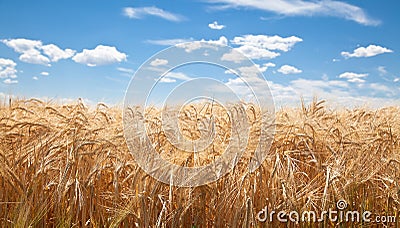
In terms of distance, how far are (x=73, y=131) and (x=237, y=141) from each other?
1203 mm

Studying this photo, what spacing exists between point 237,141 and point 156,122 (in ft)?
2.79

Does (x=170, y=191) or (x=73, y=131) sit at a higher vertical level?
(x=73, y=131)

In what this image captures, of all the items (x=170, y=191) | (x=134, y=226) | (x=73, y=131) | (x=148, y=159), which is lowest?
(x=134, y=226)

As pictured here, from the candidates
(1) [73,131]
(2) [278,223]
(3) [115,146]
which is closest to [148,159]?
(3) [115,146]

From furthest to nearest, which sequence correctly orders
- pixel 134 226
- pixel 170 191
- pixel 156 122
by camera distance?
pixel 156 122 → pixel 134 226 → pixel 170 191

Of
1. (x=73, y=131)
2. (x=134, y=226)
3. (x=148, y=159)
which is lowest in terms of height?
(x=134, y=226)

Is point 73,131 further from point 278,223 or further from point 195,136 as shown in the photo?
point 278,223

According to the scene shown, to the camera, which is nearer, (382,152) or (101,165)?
(101,165)

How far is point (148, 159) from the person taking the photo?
2.70 meters

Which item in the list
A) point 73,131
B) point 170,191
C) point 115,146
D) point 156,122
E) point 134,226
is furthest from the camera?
point 156,122

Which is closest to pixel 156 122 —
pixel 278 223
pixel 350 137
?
pixel 278 223

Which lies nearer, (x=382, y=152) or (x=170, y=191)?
(x=170, y=191)

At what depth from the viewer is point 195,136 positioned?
3.16 meters

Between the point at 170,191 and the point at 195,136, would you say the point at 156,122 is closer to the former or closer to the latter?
the point at 195,136
